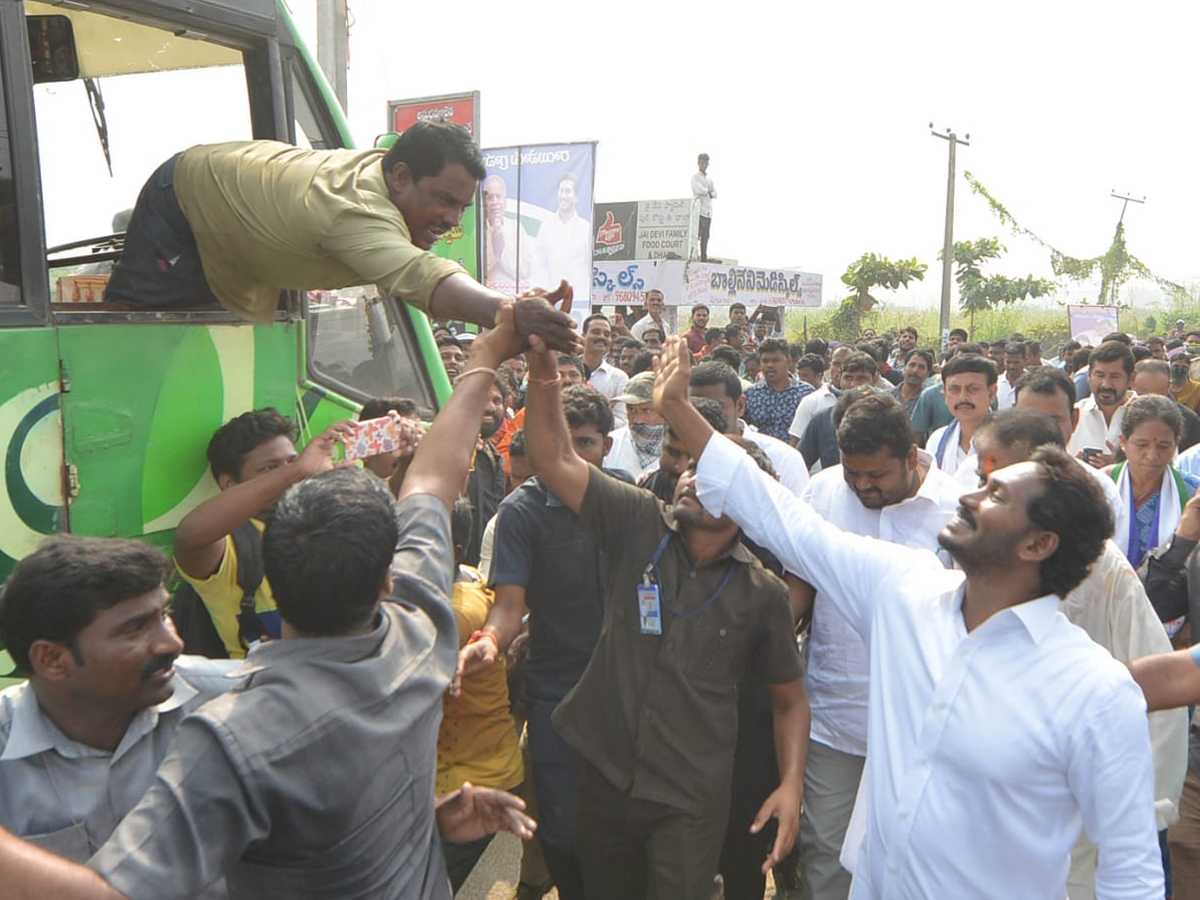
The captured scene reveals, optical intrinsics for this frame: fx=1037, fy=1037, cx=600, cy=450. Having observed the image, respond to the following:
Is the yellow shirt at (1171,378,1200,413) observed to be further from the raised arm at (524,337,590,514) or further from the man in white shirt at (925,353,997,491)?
the raised arm at (524,337,590,514)

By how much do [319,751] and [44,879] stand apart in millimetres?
394

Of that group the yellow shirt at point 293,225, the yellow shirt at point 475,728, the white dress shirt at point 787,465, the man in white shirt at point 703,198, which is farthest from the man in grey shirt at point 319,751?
the man in white shirt at point 703,198

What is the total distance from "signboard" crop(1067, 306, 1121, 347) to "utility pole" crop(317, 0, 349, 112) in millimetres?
13915

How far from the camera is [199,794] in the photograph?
4.89 feet

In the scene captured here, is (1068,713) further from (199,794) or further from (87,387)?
(87,387)

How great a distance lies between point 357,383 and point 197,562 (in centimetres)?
132

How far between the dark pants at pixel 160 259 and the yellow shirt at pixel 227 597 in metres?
0.76

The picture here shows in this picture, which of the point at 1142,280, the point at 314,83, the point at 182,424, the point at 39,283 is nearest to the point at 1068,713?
the point at 182,424

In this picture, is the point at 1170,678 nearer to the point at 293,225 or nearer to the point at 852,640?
the point at 852,640

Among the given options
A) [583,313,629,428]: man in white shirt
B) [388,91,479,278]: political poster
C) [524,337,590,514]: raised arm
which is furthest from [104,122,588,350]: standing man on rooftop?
[388,91,479,278]: political poster

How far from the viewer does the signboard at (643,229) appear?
25016 millimetres

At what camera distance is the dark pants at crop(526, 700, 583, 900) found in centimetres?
357

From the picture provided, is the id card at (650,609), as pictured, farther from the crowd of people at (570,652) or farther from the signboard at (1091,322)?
the signboard at (1091,322)

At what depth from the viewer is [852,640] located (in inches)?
140
